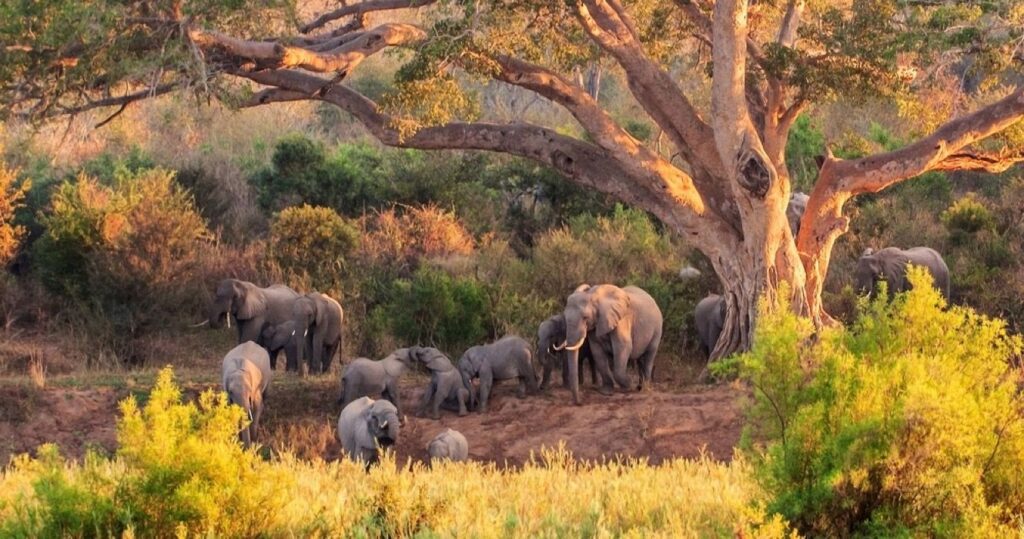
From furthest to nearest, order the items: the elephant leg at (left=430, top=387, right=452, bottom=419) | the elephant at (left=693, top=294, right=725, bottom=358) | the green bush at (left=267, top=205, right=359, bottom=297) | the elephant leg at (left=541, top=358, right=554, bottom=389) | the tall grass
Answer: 1. the green bush at (left=267, top=205, right=359, bottom=297)
2. the elephant at (left=693, top=294, right=725, bottom=358)
3. the elephant leg at (left=541, top=358, right=554, bottom=389)
4. the elephant leg at (left=430, top=387, right=452, bottom=419)
5. the tall grass

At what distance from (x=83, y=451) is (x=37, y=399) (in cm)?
126

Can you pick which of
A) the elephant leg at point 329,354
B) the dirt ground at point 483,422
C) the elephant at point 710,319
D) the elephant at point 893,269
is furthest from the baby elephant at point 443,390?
the elephant at point 893,269

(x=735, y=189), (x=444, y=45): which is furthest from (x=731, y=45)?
(x=444, y=45)

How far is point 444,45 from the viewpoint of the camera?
54.5 feet

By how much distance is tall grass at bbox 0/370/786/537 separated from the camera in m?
8.90

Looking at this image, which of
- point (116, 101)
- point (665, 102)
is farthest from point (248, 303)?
point (665, 102)

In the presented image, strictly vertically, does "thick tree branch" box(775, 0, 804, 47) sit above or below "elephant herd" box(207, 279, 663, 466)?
above

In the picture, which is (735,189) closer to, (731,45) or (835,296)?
(731,45)

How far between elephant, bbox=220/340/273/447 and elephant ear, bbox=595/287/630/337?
3.69 meters

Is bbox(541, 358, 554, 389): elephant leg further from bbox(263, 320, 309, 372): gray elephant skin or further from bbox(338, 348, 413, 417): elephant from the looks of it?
bbox(263, 320, 309, 372): gray elephant skin

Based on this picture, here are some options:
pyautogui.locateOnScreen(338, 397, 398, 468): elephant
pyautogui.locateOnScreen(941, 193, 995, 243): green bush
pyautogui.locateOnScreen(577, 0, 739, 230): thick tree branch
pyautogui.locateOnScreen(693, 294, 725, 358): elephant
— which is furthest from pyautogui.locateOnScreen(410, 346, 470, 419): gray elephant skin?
pyautogui.locateOnScreen(941, 193, 995, 243): green bush

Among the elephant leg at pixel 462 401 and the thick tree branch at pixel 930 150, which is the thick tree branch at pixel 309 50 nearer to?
the elephant leg at pixel 462 401

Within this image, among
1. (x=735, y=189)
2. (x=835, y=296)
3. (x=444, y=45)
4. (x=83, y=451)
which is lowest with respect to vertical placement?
(x=83, y=451)

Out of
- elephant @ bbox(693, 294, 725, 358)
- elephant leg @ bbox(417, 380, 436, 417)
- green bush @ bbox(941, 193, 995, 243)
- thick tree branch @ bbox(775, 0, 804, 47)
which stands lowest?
elephant leg @ bbox(417, 380, 436, 417)
